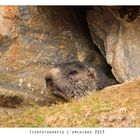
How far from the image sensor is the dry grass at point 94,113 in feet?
22.2

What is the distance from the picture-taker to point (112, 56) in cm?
879

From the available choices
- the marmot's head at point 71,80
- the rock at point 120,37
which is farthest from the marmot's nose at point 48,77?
the rock at point 120,37

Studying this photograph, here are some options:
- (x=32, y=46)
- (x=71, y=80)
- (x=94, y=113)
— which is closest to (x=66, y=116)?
(x=94, y=113)

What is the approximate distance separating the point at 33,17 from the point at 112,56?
1306 millimetres

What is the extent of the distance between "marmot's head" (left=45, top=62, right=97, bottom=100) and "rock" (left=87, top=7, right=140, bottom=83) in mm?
400

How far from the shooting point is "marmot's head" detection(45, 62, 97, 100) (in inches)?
329

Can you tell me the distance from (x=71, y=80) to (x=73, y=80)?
0.09 ft

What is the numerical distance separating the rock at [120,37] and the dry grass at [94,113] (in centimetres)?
Result: 105

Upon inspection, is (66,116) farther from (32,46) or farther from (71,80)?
(32,46)

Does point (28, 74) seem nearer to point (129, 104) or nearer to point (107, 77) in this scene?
point (107, 77)

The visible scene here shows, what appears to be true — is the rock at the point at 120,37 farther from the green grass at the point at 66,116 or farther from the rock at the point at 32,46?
the green grass at the point at 66,116

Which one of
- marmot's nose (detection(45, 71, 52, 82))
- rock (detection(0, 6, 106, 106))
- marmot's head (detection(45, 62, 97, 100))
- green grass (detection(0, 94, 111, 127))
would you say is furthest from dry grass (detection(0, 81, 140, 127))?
rock (detection(0, 6, 106, 106))

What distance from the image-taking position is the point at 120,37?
8727 mm

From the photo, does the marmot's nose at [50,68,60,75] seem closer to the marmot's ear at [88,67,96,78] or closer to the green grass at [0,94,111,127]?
the marmot's ear at [88,67,96,78]
